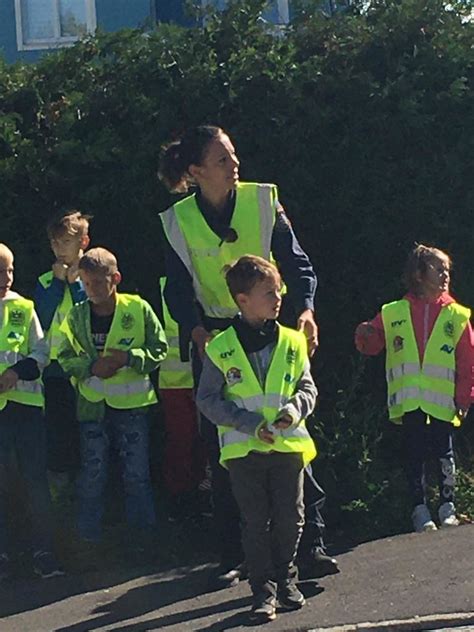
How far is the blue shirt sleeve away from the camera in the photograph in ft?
21.8

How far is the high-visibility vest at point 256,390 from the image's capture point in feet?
20.2

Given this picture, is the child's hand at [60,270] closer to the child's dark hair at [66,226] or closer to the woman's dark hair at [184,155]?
the child's dark hair at [66,226]

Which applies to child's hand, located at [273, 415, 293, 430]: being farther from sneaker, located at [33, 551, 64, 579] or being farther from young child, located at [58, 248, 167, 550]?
sneaker, located at [33, 551, 64, 579]

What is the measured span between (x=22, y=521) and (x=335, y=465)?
1.77 m

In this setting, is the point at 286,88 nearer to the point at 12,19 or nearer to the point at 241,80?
the point at 241,80

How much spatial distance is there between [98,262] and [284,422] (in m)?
1.63

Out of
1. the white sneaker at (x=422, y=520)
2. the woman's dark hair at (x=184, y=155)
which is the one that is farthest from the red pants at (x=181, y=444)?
the woman's dark hair at (x=184, y=155)

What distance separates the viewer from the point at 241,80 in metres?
8.41

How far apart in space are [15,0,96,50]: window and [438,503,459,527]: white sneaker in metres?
12.8

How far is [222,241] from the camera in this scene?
664 centimetres

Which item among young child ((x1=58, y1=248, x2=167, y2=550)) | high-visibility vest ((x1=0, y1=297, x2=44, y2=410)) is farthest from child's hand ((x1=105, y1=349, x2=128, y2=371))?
high-visibility vest ((x1=0, y1=297, x2=44, y2=410))

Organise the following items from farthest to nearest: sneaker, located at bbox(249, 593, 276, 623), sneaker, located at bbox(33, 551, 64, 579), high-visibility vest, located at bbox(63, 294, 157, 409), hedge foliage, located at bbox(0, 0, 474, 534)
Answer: hedge foliage, located at bbox(0, 0, 474, 534) < high-visibility vest, located at bbox(63, 294, 157, 409) < sneaker, located at bbox(33, 551, 64, 579) < sneaker, located at bbox(249, 593, 276, 623)

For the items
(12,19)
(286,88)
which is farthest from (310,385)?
(12,19)

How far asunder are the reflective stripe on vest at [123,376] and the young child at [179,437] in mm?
393
